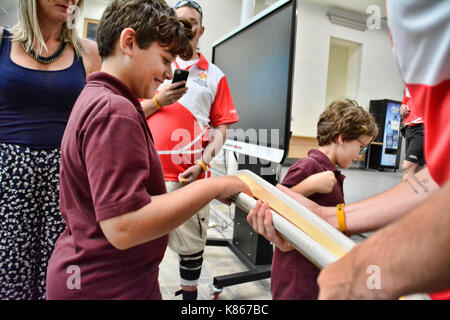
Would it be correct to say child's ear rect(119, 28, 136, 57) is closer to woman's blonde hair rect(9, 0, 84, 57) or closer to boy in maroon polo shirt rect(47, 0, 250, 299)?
boy in maroon polo shirt rect(47, 0, 250, 299)

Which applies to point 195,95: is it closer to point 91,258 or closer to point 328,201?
point 328,201

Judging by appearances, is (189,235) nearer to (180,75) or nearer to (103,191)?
(180,75)

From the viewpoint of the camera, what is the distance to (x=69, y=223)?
0.65m

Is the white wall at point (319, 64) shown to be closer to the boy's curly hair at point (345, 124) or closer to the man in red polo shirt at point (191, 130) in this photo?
the man in red polo shirt at point (191, 130)

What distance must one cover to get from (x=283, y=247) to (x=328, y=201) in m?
0.42

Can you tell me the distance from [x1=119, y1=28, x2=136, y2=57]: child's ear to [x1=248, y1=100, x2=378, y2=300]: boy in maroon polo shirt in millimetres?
595

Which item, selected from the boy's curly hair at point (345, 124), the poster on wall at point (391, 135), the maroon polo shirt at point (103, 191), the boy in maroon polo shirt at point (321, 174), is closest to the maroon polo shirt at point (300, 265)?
the boy in maroon polo shirt at point (321, 174)

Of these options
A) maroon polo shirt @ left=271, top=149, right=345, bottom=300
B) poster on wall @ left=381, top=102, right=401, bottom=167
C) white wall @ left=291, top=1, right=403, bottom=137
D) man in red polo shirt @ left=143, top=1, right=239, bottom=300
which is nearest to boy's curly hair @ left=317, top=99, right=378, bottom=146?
maroon polo shirt @ left=271, top=149, right=345, bottom=300

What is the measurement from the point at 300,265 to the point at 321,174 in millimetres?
321

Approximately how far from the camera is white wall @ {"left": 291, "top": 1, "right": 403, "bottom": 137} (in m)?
5.88

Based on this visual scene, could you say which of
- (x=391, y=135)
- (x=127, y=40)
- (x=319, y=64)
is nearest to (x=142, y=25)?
(x=127, y=40)

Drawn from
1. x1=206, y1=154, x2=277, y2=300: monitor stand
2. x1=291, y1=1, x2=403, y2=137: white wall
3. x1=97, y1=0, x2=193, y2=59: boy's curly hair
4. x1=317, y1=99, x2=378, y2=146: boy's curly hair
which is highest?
x1=291, y1=1, x2=403, y2=137: white wall

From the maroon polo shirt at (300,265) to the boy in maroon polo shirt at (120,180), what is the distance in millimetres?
517
